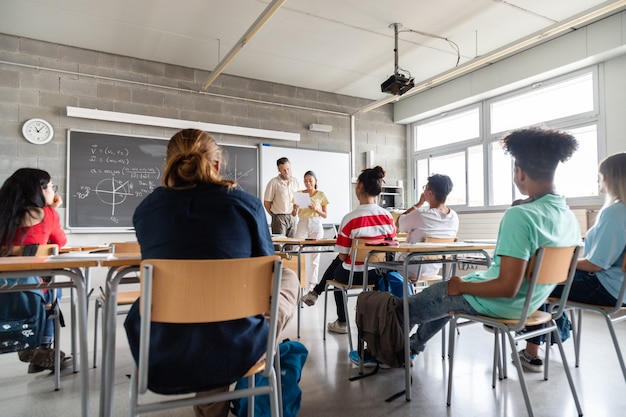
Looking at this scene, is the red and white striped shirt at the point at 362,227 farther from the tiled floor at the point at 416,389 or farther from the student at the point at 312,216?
the student at the point at 312,216

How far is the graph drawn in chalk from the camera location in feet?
16.2

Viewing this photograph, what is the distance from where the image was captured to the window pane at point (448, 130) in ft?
20.4

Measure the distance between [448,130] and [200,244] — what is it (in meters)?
6.23

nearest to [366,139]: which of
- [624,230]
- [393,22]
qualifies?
[393,22]

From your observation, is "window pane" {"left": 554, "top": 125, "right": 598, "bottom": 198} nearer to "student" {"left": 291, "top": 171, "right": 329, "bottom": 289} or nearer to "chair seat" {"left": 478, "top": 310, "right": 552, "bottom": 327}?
"student" {"left": 291, "top": 171, "right": 329, "bottom": 289}

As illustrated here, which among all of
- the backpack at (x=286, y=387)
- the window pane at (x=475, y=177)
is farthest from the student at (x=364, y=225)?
the window pane at (x=475, y=177)

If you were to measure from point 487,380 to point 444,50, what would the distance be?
166 inches

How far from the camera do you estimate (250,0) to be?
13.0 feet

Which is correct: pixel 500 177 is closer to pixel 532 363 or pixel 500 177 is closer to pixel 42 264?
pixel 532 363

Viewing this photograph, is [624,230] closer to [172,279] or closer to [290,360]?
[290,360]

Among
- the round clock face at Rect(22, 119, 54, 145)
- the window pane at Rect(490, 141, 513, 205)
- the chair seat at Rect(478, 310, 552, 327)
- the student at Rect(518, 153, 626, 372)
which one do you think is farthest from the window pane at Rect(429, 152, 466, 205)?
the round clock face at Rect(22, 119, 54, 145)

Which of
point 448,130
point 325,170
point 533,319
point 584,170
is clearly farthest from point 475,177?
point 533,319

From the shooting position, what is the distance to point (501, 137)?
5867 mm

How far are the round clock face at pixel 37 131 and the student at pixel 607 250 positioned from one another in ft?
16.6
